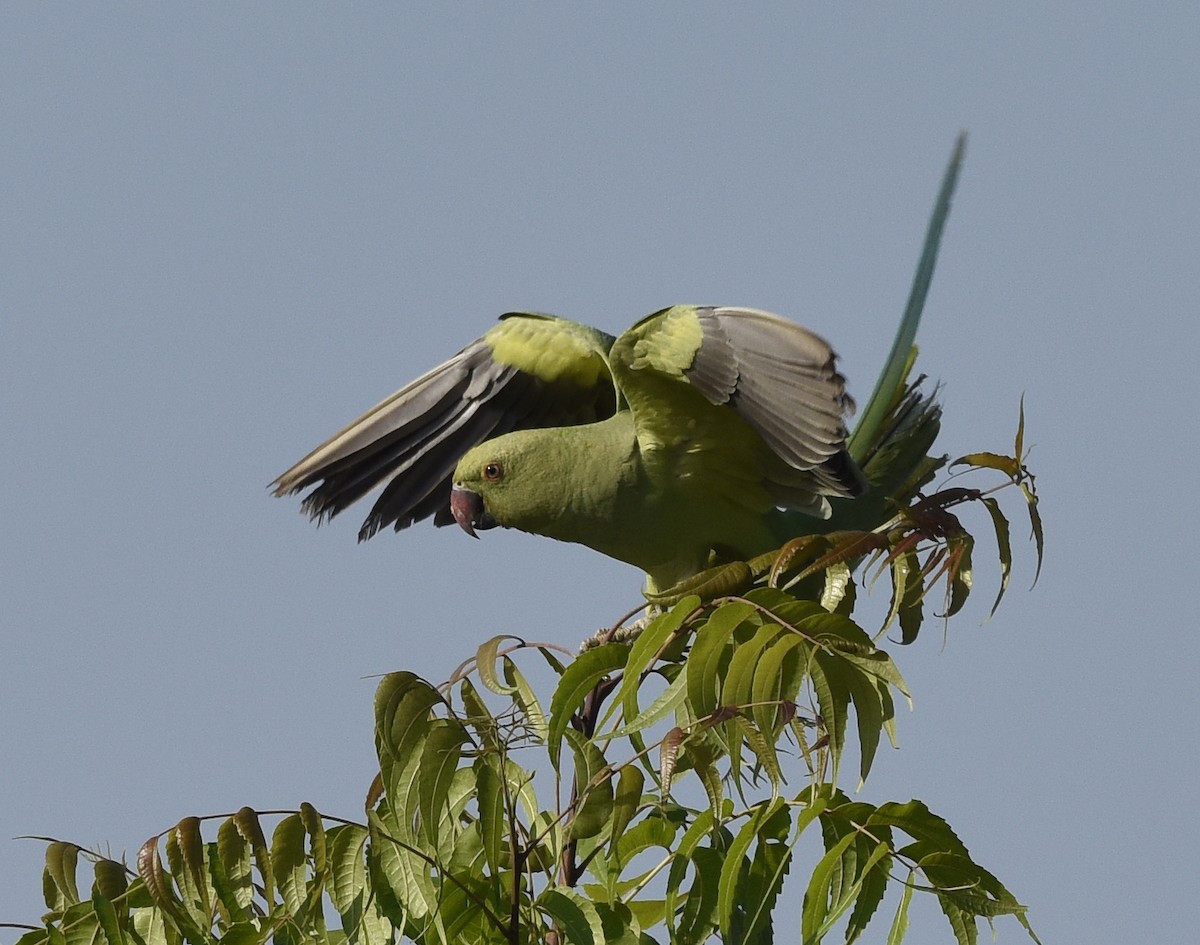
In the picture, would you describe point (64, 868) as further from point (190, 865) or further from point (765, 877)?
point (765, 877)

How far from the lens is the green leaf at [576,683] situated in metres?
3.00

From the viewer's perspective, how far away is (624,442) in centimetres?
480

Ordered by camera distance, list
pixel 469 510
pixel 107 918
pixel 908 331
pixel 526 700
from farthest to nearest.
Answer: pixel 469 510 < pixel 908 331 < pixel 526 700 < pixel 107 918

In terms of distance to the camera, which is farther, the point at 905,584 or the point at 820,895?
the point at 905,584

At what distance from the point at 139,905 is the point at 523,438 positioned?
2.20 meters

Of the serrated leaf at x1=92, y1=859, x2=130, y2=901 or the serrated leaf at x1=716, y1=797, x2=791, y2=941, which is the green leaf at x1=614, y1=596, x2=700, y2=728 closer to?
the serrated leaf at x1=716, y1=797, x2=791, y2=941

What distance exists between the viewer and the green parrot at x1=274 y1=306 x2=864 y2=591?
13.9ft

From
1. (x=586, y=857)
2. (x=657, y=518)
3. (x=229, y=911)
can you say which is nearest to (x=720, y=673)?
(x=586, y=857)

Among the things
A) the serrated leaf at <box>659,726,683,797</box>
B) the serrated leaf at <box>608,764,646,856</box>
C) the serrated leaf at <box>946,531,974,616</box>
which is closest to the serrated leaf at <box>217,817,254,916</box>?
→ the serrated leaf at <box>608,764,646,856</box>

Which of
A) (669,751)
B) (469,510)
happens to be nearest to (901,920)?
(669,751)

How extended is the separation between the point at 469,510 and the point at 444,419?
0.77 meters

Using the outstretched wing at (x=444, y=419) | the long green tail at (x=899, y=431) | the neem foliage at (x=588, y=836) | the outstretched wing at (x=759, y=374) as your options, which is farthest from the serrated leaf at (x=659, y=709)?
the outstretched wing at (x=444, y=419)

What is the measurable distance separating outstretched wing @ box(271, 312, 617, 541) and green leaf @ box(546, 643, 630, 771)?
2.54 metres

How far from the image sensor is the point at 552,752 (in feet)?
9.77
